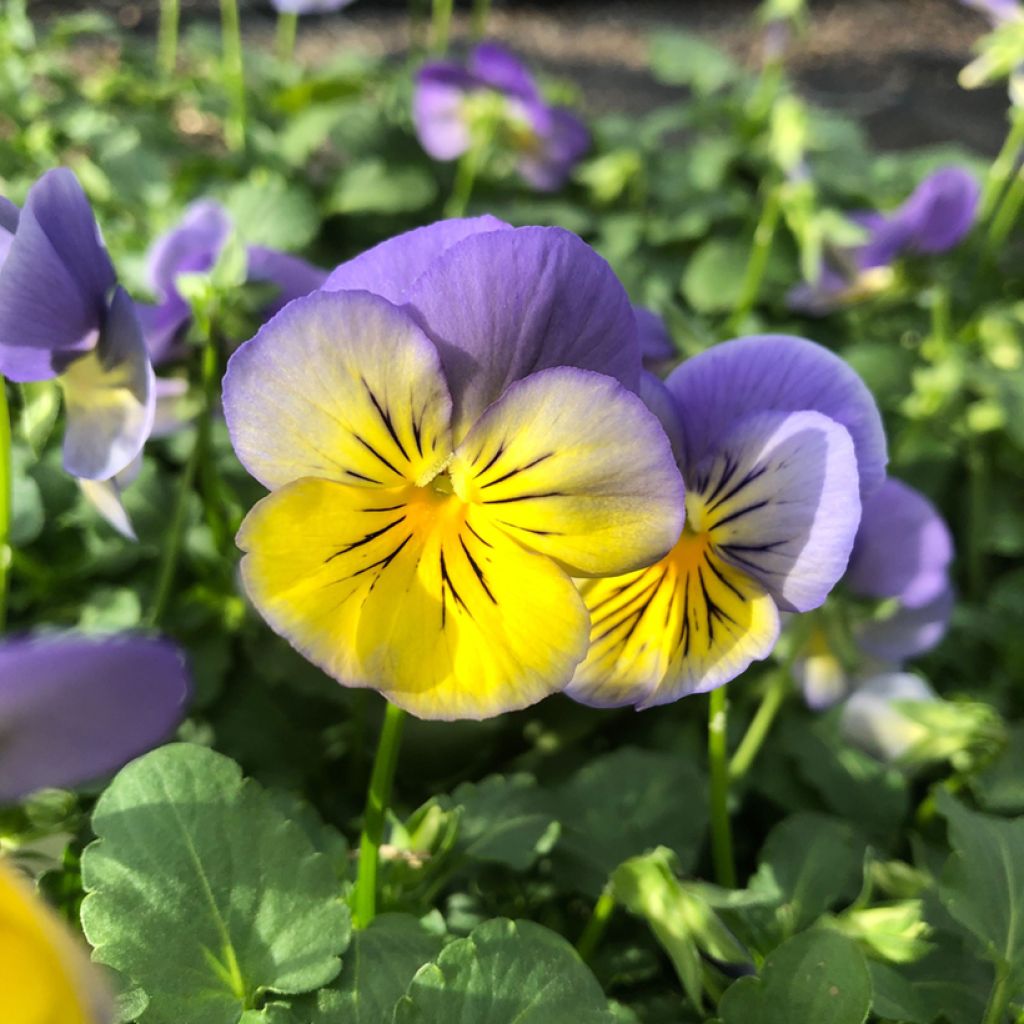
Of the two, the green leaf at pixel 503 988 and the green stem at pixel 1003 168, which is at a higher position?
the green stem at pixel 1003 168

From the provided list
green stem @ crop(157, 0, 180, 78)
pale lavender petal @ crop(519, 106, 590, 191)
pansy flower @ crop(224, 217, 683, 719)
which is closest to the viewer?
pansy flower @ crop(224, 217, 683, 719)

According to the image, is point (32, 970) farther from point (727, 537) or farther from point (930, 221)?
point (930, 221)

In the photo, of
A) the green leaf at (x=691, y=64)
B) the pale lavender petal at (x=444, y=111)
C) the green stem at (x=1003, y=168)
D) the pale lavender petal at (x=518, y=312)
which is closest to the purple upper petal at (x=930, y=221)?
the green stem at (x=1003, y=168)

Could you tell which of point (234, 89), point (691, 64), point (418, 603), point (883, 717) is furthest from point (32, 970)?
point (691, 64)

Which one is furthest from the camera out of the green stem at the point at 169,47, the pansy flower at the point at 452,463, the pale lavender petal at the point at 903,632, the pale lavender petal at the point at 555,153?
the green stem at the point at 169,47

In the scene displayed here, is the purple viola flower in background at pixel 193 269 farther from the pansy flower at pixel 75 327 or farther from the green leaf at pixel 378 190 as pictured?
the green leaf at pixel 378 190

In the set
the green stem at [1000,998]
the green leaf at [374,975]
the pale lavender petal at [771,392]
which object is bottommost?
the green stem at [1000,998]

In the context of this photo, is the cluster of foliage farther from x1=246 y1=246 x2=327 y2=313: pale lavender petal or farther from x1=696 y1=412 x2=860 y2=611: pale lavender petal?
x1=696 y1=412 x2=860 y2=611: pale lavender petal

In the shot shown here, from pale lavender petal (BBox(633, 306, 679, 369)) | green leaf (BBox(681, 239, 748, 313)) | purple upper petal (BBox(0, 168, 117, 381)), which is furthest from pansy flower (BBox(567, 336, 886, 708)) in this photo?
green leaf (BBox(681, 239, 748, 313))

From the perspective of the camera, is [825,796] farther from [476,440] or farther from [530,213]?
[530,213]
